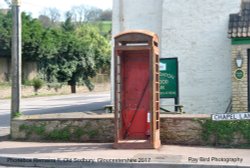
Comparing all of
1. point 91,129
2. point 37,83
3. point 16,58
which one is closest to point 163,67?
point 91,129

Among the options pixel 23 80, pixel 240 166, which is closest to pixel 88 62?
pixel 23 80

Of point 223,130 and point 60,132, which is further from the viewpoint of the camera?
point 60,132

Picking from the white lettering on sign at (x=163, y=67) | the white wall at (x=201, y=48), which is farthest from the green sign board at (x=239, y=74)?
the white lettering on sign at (x=163, y=67)

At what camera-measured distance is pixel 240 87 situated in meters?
16.6

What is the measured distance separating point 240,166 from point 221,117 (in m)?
2.36

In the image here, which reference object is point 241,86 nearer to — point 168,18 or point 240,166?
point 168,18

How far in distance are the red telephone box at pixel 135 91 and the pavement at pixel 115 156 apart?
1.47 ft

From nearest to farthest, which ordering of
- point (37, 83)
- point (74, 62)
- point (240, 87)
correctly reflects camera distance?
point (240, 87), point (37, 83), point (74, 62)

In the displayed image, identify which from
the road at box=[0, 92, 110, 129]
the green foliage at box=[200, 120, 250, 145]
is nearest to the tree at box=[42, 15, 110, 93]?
the road at box=[0, 92, 110, 129]

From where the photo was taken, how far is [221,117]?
12.4m

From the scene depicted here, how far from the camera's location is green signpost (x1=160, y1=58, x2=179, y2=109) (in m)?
16.4

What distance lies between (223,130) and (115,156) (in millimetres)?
2699

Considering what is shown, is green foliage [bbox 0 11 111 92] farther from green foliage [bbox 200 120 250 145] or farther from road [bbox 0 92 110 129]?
green foliage [bbox 200 120 250 145]

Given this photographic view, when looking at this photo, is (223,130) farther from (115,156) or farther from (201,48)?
(201,48)
